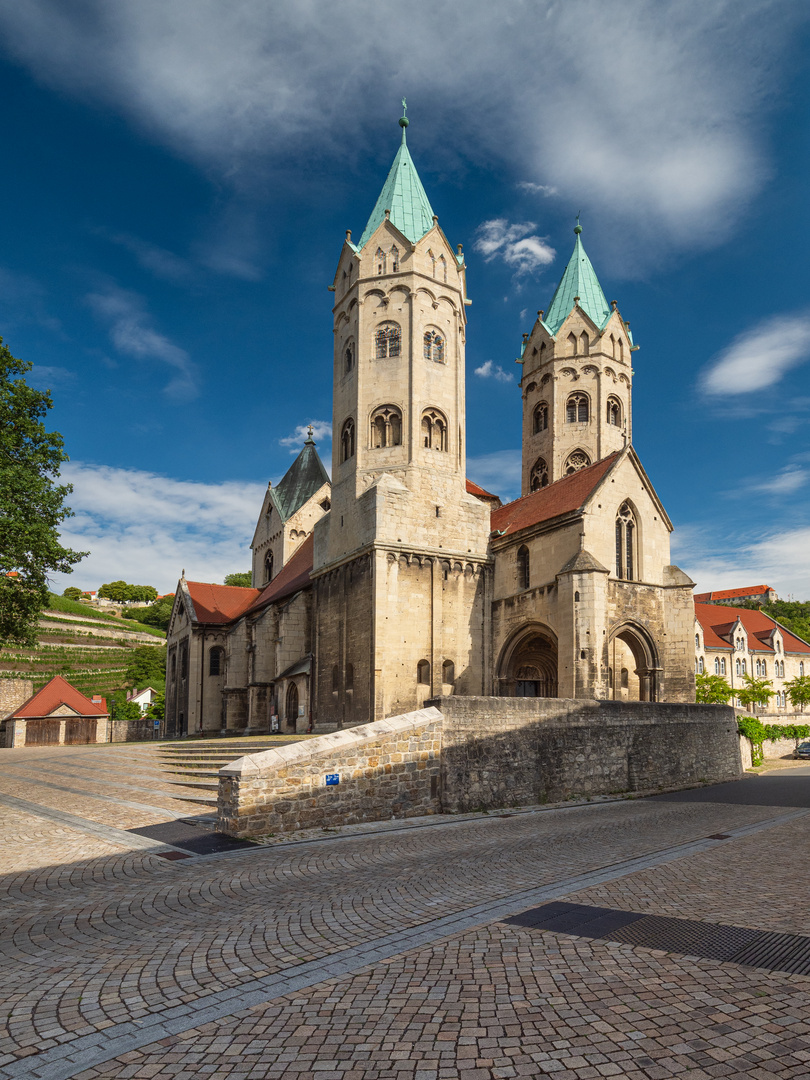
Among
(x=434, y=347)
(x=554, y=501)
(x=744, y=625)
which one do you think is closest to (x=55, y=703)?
(x=434, y=347)

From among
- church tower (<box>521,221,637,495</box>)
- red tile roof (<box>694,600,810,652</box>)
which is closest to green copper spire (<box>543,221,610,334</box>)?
church tower (<box>521,221,637,495</box>)

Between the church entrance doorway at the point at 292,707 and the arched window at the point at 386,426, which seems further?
the church entrance doorway at the point at 292,707

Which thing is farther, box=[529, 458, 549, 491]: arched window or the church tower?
box=[529, 458, 549, 491]: arched window

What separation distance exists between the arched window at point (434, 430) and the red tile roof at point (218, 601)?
21.8m

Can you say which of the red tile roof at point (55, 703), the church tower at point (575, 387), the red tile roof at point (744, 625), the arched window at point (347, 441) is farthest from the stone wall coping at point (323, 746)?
the red tile roof at point (744, 625)

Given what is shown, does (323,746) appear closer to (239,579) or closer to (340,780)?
(340,780)

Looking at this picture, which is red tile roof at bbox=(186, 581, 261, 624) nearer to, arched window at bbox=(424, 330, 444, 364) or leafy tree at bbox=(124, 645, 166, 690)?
arched window at bbox=(424, 330, 444, 364)

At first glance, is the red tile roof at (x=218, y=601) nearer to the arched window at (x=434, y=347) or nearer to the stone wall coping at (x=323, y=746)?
the arched window at (x=434, y=347)

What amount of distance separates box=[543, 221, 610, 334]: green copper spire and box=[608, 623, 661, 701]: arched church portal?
74.0 ft

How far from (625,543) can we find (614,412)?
1677 centimetres

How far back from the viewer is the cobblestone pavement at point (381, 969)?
434cm

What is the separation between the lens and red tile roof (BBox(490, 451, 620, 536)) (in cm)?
2831

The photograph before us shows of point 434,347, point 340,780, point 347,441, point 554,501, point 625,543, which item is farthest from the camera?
point 347,441

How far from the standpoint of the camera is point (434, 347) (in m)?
31.0
